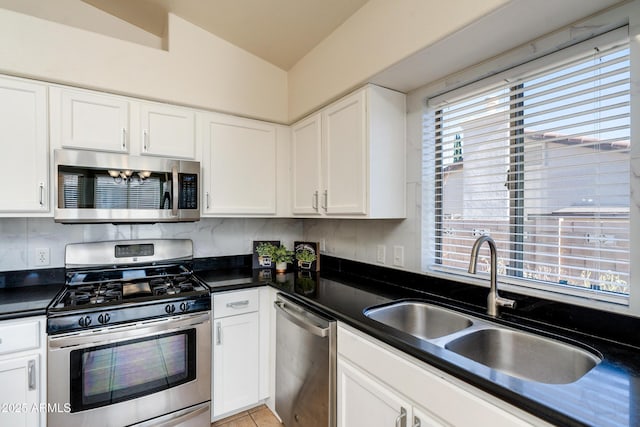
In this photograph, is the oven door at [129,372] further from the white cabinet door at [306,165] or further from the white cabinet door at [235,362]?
the white cabinet door at [306,165]

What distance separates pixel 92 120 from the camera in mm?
1836

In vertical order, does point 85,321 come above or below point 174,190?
below

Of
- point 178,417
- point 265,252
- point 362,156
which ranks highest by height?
point 362,156

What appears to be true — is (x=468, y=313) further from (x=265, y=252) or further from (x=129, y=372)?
(x=129, y=372)

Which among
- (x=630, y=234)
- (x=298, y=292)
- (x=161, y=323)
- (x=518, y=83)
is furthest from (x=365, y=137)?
(x=161, y=323)

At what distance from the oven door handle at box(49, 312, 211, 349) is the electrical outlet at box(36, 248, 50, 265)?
712 millimetres

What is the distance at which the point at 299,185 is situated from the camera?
240 cm

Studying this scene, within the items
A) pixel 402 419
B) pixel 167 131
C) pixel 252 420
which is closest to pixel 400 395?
pixel 402 419

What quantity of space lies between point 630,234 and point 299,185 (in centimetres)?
180

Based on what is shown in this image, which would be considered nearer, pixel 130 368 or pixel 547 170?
pixel 547 170

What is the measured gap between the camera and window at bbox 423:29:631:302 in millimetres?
1188

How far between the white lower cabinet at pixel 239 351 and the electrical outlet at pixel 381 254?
2.60 feet

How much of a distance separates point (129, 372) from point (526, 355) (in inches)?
73.0

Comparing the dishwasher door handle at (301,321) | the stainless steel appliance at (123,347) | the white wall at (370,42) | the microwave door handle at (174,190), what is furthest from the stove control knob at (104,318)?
the white wall at (370,42)
